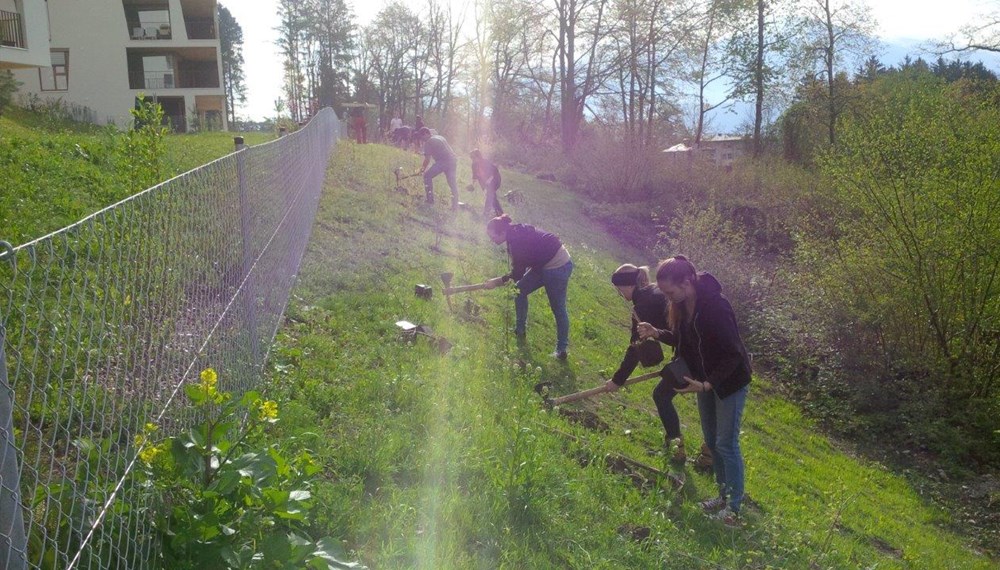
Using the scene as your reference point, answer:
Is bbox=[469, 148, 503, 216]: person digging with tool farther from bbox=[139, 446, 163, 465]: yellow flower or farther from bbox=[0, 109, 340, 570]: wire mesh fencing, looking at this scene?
bbox=[139, 446, 163, 465]: yellow flower

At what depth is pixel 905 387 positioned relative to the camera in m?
12.0

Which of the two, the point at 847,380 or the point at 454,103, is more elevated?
the point at 454,103

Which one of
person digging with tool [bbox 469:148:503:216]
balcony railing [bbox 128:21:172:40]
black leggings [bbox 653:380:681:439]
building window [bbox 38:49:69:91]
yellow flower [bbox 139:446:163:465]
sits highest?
balcony railing [bbox 128:21:172:40]

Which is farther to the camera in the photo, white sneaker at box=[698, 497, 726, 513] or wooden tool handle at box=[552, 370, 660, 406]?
wooden tool handle at box=[552, 370, 660, 406]

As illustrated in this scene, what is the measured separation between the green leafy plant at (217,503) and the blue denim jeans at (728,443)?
3.08 meters

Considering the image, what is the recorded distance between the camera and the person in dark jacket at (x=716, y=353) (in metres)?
5.02

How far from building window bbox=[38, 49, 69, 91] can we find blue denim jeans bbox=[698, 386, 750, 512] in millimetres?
33574

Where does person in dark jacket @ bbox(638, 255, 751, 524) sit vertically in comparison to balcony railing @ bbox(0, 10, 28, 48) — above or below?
below

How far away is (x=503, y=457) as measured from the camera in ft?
16.0

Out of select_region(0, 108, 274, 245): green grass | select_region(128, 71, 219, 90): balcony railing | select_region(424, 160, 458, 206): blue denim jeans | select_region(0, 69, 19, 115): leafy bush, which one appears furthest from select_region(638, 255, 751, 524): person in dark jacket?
select_region(128, 71, 219, 90): balcony railing

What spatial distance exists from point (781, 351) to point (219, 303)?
1206 cm

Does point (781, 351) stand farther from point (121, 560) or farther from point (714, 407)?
point (121, 560)

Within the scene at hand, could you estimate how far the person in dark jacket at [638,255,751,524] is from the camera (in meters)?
5.02

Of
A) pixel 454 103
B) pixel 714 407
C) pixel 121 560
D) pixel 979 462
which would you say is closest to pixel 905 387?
pixel 979 462
